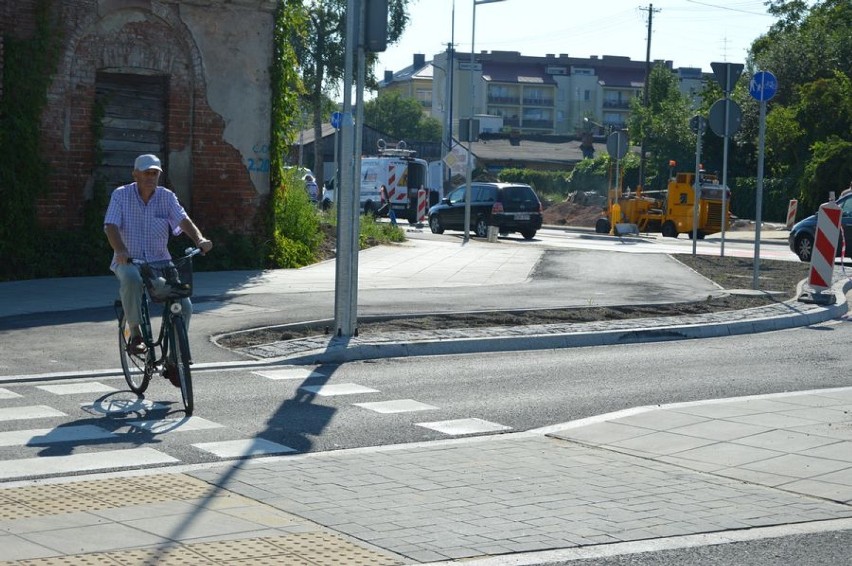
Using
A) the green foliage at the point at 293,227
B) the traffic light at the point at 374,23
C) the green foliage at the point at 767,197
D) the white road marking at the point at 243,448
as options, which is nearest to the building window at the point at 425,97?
the green foliage at the point at 767,197

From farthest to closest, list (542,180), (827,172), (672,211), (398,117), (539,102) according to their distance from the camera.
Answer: (539,102)
(398,117)
(542,180)
(827,172)
(672,211)

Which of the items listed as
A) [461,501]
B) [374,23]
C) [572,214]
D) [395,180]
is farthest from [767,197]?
[461,501]

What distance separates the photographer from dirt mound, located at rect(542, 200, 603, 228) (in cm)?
6059

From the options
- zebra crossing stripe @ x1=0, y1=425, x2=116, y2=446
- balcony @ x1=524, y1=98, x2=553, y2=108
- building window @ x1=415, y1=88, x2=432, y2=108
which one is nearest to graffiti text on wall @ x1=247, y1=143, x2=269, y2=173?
zebra crossing stripe @ x1=0, y1=425, x2=116, y2=446

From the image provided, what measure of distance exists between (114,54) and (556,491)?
14038 mm

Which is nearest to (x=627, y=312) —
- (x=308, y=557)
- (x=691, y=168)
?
(x=308, y=557)

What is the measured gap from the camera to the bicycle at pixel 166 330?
9438 millimetres

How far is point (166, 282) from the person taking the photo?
969 centimetres

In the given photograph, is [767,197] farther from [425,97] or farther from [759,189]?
[425,97]

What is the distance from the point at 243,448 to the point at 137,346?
2169mm

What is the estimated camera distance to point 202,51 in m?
20.3

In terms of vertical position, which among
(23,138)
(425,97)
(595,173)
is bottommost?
(23,138)

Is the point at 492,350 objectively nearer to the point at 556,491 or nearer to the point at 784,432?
the point at 784,432

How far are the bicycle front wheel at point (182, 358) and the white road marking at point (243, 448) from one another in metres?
1.01
